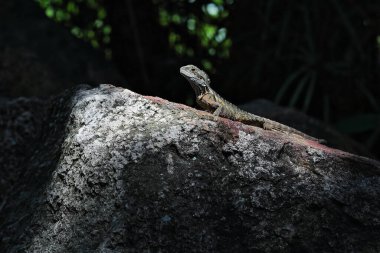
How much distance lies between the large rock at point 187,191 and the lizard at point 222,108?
0.72 metres

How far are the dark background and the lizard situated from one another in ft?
9.51

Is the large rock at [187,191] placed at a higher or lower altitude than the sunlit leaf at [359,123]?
lower

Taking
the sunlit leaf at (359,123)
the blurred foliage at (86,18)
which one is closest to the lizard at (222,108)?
the sunlit leaf at (359,123)

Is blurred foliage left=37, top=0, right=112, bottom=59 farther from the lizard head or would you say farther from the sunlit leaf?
the lizard head

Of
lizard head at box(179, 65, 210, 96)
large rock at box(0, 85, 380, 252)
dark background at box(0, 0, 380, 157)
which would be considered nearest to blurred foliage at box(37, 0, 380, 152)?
dark background at box(0, 0, 380, 157)

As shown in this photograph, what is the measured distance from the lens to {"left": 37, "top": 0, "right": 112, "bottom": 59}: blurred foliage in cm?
820

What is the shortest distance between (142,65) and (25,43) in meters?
1.58

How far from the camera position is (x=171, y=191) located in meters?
2.95

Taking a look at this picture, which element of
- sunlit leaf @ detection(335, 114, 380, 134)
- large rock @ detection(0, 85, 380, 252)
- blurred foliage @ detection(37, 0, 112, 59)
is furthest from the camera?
blurred foliage @ detection(37, 0, 112, 59)

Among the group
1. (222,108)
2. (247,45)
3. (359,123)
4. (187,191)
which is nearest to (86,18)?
(247,45)

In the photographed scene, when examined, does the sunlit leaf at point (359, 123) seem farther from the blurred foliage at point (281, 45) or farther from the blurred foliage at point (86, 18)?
the blurred foliage at point (86, 18)

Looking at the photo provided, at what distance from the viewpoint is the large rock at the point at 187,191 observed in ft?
9.45

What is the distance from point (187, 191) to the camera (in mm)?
2955

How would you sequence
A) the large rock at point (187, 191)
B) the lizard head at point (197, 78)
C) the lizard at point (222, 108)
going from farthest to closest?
the lizard head at point (197, 78) → the lizard at point (222, 108) → the large rock at point (187, 191)
